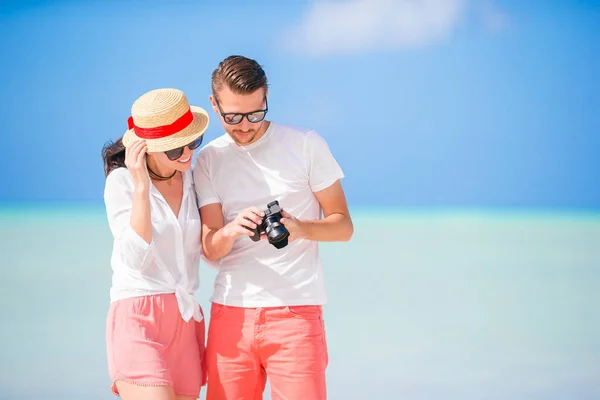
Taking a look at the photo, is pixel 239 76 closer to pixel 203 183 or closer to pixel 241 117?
pixel 241 117

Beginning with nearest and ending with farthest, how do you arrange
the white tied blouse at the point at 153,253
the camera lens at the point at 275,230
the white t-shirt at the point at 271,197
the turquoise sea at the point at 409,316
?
the camera lens at the point at 275,230
the white tied blouse at the point at 153,253
the white t-shirt at the point at 271,197
the turquoise sea at the point at 409,316

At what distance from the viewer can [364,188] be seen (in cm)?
1691

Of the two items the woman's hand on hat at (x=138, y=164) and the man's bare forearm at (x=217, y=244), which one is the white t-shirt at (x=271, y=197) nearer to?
the man's bare forearm at (x=217, y=244)

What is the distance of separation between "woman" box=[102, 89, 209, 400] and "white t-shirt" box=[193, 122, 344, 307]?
0.38 feet

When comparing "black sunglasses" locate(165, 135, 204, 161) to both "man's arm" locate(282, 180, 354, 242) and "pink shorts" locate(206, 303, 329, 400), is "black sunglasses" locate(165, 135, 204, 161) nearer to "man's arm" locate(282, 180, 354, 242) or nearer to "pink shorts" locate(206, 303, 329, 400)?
"man's arm" locate(282, 180, 354, 242)

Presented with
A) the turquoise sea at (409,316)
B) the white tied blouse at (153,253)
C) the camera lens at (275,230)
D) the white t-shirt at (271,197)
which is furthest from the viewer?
the turquoise sea at (409,316)

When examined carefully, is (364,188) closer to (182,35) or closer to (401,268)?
(182,35)

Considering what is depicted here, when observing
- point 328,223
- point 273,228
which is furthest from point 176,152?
A: point 328,223

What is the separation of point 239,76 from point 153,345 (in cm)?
74

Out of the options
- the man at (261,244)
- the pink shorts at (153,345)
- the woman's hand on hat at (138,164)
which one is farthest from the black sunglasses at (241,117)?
the pink shorts at (153,345)

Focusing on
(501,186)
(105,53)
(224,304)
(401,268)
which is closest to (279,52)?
(105,53)

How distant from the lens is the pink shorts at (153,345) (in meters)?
2.17

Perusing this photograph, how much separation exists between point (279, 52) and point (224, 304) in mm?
12925

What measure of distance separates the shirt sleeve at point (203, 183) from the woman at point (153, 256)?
0.22ft
